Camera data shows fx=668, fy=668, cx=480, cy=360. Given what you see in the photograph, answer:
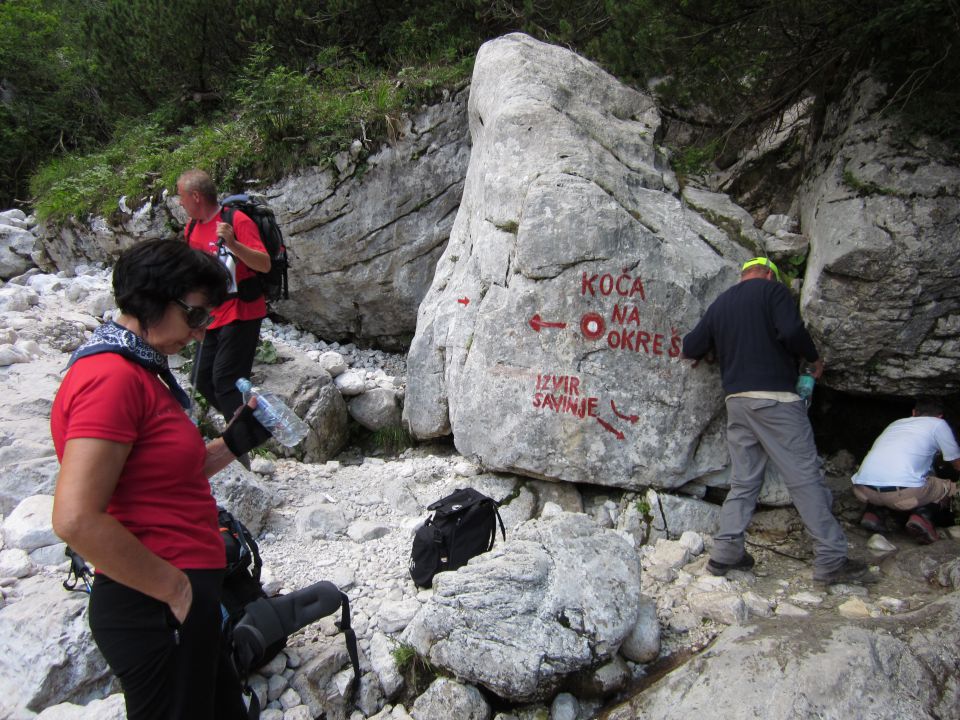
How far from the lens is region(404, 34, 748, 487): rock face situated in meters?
5.01

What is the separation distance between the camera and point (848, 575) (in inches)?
168

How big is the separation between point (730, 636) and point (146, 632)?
273 centimetres

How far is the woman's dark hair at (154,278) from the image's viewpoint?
2.09m

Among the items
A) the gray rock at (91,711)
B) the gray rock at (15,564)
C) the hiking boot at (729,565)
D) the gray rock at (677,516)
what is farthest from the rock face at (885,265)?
the gray rock at (15,564)

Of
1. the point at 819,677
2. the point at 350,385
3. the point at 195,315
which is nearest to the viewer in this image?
the point at 195,315

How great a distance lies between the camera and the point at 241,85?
35.7ft

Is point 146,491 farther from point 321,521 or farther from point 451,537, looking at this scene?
point 321,521

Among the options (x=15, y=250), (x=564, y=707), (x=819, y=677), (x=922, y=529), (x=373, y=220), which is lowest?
(x=564, y=707)

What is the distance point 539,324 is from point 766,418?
5.69 ft

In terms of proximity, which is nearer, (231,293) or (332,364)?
(231,293)

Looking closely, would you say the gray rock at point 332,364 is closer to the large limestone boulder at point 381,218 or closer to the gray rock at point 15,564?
the large limestone boulder at point 381,218

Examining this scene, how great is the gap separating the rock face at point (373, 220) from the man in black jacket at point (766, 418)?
16.6ft

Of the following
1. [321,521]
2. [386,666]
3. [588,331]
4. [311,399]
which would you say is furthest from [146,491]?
[311,399]

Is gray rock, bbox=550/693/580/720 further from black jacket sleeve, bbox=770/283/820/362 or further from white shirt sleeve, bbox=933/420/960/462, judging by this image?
white shirt sleeve, bbox=933/420/960/462
